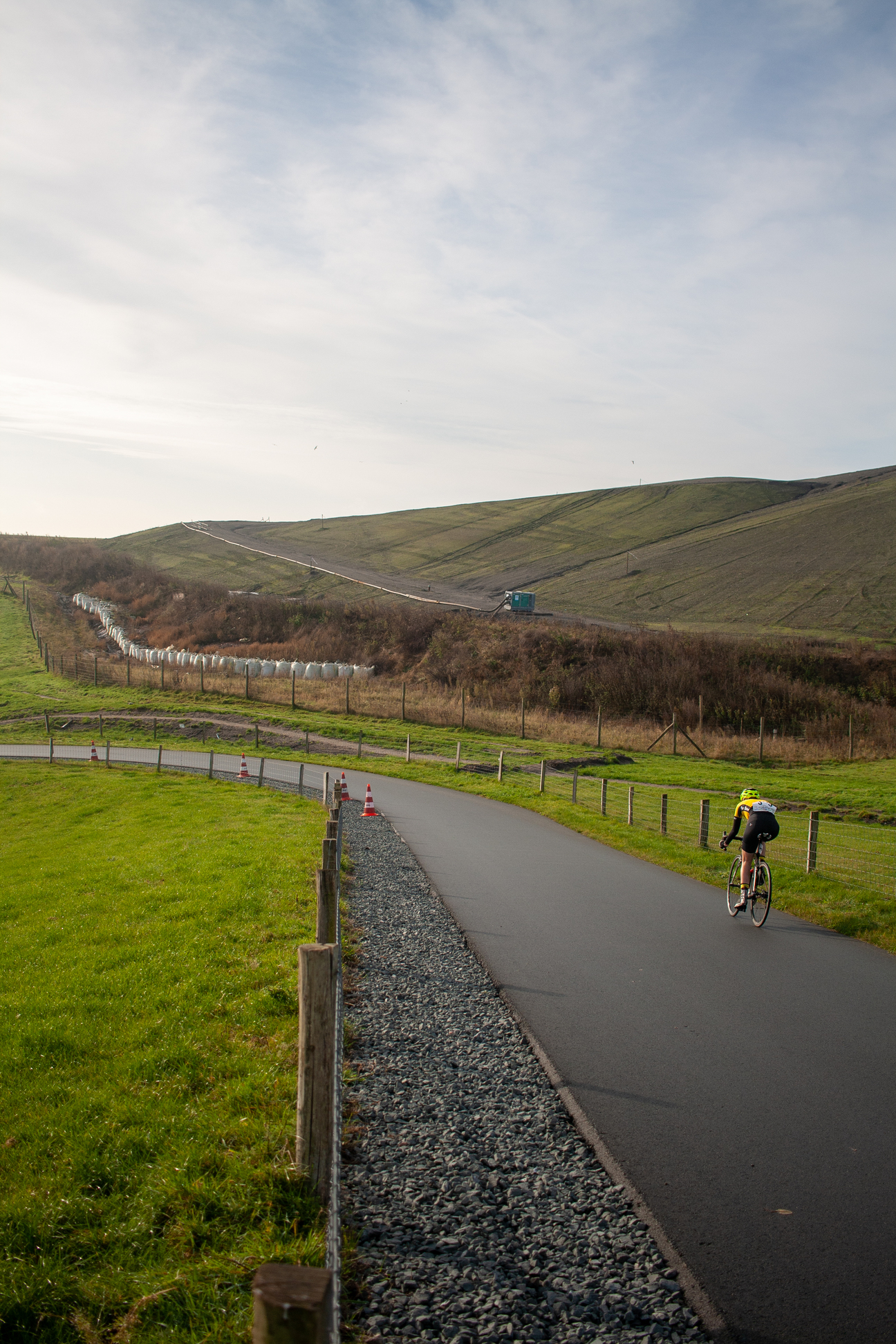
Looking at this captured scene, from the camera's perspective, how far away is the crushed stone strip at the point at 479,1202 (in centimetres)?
388

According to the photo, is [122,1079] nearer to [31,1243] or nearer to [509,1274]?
[31,1243]

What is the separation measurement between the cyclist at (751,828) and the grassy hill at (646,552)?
44.9 meters

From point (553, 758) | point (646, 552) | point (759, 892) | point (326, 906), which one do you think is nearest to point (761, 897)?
point (759, 892)

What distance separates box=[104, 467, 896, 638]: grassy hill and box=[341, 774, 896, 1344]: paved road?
46.1 metres

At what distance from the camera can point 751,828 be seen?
10.7 m

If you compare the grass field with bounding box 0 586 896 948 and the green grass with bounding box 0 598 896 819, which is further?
the green grass with bounding box 0 598 896 819

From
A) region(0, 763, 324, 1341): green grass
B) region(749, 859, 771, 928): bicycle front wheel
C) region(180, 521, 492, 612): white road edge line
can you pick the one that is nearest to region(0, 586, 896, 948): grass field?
region(749, 859, 771, 928): bicycle front wheel

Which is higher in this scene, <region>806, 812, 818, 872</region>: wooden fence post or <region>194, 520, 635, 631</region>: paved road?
<region>194, 520, 635, 631</region>: paved road

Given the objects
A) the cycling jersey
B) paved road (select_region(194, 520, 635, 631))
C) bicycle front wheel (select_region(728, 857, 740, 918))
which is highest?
paved road (select_region(194, 520, 635, 631))

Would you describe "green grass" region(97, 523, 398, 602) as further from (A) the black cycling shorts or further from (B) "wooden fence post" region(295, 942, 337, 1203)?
(B) "wooden fence post" region(295, 942, 337, 1203)

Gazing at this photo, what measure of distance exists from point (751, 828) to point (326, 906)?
6.12m

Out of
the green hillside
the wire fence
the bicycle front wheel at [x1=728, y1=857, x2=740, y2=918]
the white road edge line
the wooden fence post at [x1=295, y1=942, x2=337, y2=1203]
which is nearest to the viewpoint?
the wooden fence post at [x1=295, y1=942, x2=337, y2=1203]

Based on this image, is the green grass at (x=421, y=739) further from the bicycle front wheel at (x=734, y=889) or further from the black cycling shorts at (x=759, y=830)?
the black cycling shorts at (x=759, y=830)

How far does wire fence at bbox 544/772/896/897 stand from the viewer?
1355 cm
